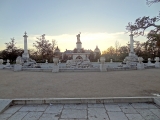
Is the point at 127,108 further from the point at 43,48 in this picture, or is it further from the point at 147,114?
the point at 43,48

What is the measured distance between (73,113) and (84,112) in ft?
1.06

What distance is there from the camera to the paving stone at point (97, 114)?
3.15 metres

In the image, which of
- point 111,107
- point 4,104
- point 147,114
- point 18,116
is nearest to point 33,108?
point 18,116

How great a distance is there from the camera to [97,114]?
11.0ft

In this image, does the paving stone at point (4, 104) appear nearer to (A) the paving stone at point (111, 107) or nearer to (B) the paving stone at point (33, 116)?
(B) the paving stone at point (33, 116)

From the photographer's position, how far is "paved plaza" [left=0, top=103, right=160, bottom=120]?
3.19 metres

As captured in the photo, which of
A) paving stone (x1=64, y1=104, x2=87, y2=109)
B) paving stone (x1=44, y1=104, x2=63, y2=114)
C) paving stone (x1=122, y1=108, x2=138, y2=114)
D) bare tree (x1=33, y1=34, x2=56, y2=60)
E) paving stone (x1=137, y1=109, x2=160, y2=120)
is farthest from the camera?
bare tree (x1=33, y1=34, x2=56, y2=60)

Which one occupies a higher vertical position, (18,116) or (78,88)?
(78,88)

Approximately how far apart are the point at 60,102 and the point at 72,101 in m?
0.42

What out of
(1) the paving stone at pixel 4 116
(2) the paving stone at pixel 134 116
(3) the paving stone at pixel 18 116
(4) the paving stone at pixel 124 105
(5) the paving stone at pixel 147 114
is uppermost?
(4) the paving stone at pixel 124 105

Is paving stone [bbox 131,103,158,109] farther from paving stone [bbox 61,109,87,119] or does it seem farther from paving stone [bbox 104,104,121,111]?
paving stone [bbox 61,109,87,119]

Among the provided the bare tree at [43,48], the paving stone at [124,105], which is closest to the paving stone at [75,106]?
the paving stone at [124,105]

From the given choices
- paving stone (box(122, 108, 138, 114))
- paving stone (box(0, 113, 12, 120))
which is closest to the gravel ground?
paving stone (box(122, 108, 138, 114))

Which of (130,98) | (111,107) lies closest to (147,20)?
(130,98)
